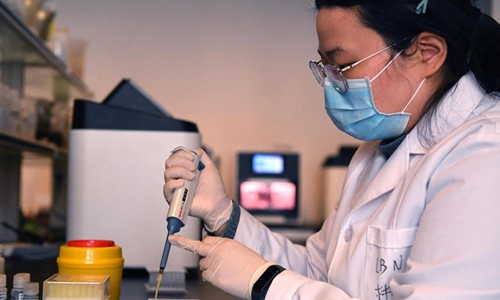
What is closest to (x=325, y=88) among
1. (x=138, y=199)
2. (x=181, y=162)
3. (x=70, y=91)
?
(x=181, y=162)

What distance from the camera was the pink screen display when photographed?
4.93 metres

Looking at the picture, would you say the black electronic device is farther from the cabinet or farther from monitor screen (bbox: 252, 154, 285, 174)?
the cabinet

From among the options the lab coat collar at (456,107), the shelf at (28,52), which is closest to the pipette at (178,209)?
the lab coat collar at (456,107)

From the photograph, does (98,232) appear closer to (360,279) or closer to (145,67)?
(360,279)

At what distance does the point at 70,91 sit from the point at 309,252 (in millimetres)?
3160

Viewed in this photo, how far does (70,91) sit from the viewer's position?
178 inches

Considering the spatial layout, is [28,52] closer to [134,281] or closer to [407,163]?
[134,281]

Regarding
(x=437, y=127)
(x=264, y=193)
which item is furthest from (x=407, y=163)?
(x=264, y=193)

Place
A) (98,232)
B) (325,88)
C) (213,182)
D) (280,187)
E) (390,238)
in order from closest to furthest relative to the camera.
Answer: (390,238)
(325,88)
(213,182)
(98,232)
(280,187)

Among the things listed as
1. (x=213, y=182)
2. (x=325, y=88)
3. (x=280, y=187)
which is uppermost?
(x=325, y=88)

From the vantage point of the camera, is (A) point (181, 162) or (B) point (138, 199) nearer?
(A) point (181, 162)

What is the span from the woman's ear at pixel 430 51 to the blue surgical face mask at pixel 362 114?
4 cm

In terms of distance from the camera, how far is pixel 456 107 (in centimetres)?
130

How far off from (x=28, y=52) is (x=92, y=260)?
7.01 ft
